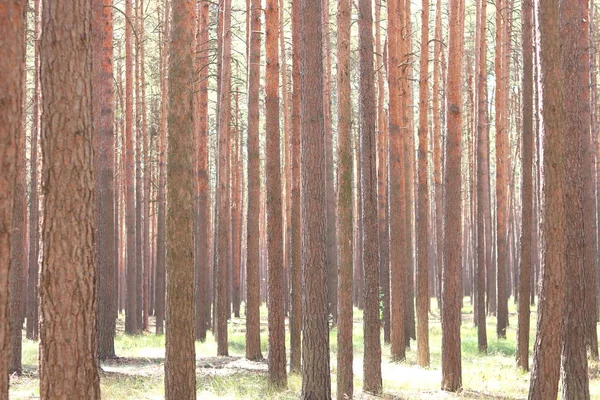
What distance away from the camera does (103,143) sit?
13.1 metres

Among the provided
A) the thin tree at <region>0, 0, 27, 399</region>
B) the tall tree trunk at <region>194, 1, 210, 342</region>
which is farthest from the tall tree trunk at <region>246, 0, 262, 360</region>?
the thin tree at <region>0, 0, 27, 399</region>

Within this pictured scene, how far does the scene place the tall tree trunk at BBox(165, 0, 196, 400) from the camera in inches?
264

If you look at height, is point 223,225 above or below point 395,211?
below

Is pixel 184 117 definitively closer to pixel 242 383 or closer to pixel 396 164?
pixel 242 383

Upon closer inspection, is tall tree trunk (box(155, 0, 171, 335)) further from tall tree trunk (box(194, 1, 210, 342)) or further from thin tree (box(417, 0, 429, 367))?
thin tree (box(417, 0, 429, 367))

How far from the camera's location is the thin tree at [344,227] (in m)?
8.73

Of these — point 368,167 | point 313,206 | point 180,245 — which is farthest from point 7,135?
point 368,167

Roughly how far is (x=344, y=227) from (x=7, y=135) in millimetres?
5458

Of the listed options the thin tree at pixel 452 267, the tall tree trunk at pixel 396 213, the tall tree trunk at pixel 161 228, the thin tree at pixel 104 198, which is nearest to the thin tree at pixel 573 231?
the thin tree at pixel 452 267

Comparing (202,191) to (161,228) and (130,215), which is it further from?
(130,215)

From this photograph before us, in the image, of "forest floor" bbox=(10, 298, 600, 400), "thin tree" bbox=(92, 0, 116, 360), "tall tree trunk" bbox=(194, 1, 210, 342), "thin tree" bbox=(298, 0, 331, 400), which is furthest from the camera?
"tall tree trunk" bbox=(194, 1, 210, 342)

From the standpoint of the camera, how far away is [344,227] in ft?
28.8

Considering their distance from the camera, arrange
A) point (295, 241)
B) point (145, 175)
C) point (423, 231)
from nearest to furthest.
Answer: point (295, 241), point (423, 231), point (145, 175)

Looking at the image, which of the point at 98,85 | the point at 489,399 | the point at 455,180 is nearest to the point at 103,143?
the point at 98,85
